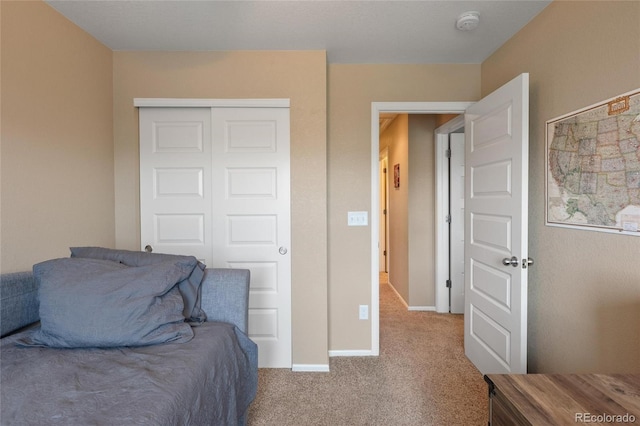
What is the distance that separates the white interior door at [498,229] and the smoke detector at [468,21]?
0.45 metres

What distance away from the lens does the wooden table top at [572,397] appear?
0.76 m

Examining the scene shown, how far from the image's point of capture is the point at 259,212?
90.7 inches

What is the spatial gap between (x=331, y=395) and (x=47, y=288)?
66.8 inches

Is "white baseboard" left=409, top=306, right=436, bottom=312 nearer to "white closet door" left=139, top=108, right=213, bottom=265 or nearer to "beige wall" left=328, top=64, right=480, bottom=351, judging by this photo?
"beige wall" left=328, top=64, right=480, bottom=351

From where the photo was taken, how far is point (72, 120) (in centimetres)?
188

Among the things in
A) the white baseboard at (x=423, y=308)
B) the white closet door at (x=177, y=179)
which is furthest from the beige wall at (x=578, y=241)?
the white closet door at (x=177, y=179)

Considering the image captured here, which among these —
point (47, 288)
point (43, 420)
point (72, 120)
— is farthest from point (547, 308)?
point (72, 120)

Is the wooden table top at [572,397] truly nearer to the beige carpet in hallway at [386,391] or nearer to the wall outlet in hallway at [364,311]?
the beige carpet in hallway at [386,391]

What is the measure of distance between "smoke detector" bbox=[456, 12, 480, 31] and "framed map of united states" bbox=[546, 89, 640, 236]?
78cm

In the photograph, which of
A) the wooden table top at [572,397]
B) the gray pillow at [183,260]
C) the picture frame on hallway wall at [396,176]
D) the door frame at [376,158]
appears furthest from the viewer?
the picture frame on hallway wall at [396,176]

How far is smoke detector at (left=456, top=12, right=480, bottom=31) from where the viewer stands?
1781mm

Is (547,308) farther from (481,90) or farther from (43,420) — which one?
(43,420)

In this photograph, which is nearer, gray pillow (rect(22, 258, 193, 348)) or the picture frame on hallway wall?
gray pillow (rect(22, 258, 193, 348))

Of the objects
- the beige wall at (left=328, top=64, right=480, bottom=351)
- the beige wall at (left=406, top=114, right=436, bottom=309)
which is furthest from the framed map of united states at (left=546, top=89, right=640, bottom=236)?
the beige wall at (left=406, top=114, right=436, bottom=309)
